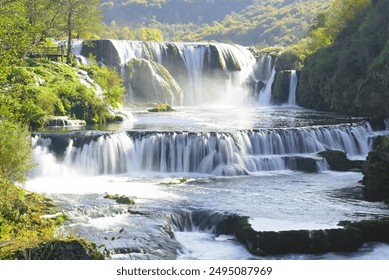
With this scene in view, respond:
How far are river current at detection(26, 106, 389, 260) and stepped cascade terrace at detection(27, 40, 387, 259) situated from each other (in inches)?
2.0

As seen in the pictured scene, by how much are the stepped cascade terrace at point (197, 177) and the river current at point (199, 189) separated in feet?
0.16

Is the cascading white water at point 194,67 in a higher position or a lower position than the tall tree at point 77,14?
lower

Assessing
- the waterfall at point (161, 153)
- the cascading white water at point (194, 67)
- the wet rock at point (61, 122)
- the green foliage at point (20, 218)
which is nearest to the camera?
the green foliage at point (20, 218)

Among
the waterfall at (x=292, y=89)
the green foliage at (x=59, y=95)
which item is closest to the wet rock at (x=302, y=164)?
→ the green foliage at (x=59, y=95)

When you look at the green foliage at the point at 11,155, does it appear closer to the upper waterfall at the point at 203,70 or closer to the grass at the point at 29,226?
the grass at the point at 29,226

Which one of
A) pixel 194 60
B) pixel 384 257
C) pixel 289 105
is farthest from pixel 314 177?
pixel 194 60

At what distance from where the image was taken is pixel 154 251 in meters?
17.2

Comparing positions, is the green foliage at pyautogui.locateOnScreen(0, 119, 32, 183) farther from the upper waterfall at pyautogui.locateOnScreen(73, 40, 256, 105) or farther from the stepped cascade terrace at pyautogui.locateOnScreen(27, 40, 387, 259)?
the upper waterfall at pyautogui.locateOnScreen(73, 40, 256, 105)

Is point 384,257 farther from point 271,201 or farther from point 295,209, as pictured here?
point 271,201

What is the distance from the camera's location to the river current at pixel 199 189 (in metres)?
18.4

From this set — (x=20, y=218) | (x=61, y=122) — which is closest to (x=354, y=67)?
(x=61, y=122)

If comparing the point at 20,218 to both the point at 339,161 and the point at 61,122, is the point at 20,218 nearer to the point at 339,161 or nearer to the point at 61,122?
the point at 61,122

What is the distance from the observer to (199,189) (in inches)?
1011

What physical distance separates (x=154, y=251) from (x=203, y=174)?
42.5ft
